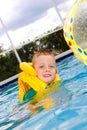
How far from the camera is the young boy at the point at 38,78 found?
3418 millimetres

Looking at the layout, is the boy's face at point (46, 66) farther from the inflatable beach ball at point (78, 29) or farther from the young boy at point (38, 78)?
the inflatable beach ball at point (78, 29)

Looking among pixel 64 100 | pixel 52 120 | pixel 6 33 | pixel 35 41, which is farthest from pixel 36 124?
pixel 35 41

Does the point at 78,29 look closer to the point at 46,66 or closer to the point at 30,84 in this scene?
the point at 46,66

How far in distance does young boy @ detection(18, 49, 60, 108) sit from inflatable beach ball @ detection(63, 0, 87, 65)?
0.28 meters

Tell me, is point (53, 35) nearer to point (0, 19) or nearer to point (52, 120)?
point (0, 19)

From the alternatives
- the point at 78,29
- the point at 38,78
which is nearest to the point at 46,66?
the point at 38,78

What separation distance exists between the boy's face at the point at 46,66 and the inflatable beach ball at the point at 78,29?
0.29m

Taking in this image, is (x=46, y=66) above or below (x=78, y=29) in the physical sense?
below

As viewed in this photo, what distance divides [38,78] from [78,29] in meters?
0.73

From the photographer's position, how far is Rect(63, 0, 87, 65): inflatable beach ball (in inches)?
128

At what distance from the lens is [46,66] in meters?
3.40

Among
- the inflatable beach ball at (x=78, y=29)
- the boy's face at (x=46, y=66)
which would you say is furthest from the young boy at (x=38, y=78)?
the inflatable beach ball at (x=78, y=29)

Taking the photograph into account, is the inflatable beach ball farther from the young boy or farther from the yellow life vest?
the yellow life vest

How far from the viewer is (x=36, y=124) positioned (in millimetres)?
2430
